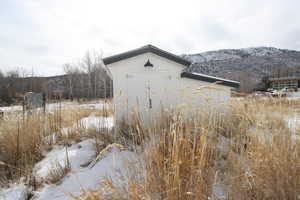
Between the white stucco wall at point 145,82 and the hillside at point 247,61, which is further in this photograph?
the hillside at point 247,61

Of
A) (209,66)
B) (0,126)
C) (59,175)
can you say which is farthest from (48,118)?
(209,66)

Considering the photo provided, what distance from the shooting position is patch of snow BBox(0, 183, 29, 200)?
1.87 metres

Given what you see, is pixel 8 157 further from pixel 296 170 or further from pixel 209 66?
pixel 209 66

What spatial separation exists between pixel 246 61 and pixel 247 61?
0.31 m

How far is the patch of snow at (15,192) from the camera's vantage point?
1.87 meters

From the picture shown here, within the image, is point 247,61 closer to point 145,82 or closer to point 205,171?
point 145,82

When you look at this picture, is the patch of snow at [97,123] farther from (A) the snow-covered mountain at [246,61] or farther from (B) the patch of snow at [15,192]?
(A) the snow-covered mountain at [246,61]

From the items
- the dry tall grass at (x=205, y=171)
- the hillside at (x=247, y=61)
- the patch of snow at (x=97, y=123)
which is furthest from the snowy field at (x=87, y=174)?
the hillside at (x=247, y=61)

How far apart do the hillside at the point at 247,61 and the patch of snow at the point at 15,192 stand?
3846 centimetres

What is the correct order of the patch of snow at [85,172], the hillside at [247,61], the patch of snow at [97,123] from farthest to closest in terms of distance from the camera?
the hillside at [247,61] < the patch of snow at [97,123] < the patch of snow at [85,172]

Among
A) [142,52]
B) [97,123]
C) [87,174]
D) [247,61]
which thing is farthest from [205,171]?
[247,61]

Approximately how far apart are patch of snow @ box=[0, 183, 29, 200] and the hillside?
38.5m

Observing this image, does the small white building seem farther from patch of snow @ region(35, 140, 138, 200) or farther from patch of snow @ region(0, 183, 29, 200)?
patch of snow @ region(0, 183, 29, 200)

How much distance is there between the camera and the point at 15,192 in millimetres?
1938
